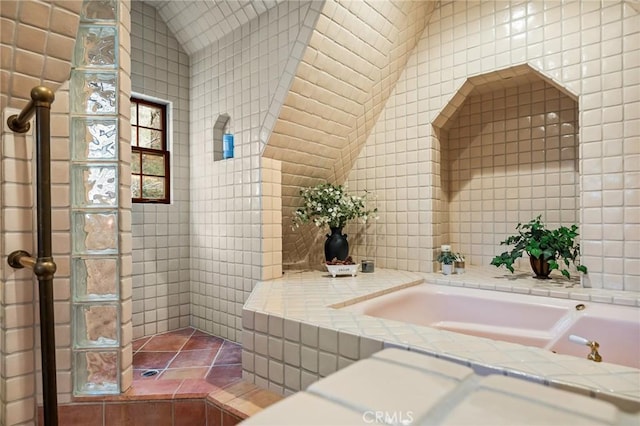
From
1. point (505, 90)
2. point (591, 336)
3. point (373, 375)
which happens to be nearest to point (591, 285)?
point (591, 336)

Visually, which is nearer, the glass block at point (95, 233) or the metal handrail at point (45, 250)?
the metal handrail at point (45, 250)

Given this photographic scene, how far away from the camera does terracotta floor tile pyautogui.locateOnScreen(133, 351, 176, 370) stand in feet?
6.47

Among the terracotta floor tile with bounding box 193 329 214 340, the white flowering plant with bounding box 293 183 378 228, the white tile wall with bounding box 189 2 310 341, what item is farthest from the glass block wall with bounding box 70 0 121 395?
the white flowering plant with bounding box 293 183 378 228

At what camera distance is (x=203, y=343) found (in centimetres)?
241

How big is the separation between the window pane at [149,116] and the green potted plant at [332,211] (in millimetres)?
1176

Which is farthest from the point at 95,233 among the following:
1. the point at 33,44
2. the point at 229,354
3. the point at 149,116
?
the point at 149,116

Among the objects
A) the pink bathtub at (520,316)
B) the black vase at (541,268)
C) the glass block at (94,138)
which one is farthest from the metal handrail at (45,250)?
the black vase at (541,268)

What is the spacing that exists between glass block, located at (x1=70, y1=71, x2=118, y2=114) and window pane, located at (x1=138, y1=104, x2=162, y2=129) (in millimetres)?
1125

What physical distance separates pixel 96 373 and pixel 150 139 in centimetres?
168

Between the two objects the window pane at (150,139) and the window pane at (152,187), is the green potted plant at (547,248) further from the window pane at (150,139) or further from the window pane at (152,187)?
the window pane at (150,139)

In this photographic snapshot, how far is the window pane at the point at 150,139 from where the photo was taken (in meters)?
2.66

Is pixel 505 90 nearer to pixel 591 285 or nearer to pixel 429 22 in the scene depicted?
pixel 429 22

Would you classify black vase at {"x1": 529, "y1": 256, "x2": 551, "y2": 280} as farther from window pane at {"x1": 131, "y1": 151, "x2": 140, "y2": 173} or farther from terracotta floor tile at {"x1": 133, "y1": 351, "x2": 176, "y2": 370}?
window pane at {"x1": 131, "y1": 151, "x2": 140, "y2": 173}

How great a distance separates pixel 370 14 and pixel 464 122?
122cm
